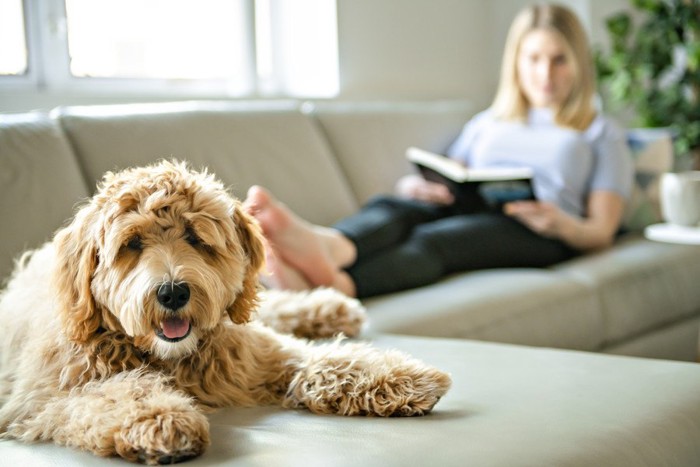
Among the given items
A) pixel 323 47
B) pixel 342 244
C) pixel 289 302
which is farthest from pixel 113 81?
pixel 289 302

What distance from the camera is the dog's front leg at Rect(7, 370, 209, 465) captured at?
1286 mm

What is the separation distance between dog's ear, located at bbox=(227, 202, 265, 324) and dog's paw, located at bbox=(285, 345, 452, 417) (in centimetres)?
16

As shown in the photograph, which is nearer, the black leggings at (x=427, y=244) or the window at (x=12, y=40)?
the black leggings at (x=427, y=244)

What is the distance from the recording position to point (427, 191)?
3.35 meters

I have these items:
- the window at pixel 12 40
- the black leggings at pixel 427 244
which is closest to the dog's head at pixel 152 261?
the black leggings at pixel 427 244

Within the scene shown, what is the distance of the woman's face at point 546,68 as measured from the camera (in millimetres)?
3584

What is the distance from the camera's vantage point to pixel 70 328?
58.4 inches

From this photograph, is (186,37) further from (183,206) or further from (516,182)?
(183,206)

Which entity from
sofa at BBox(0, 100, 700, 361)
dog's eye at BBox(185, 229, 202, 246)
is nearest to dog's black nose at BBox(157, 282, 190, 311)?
dog's eye at BBox(185, 229, 202, 246)

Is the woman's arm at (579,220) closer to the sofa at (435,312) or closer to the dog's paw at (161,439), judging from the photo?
the sofa at (435,312)

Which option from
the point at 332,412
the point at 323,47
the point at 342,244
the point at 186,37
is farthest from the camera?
the point at 323,47

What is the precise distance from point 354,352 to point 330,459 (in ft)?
1.26

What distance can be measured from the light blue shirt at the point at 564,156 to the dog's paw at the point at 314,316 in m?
1.44

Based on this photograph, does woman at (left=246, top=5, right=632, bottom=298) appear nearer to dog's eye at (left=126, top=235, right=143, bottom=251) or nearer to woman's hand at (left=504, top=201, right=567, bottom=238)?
woman's hand at (left=504, top=201, right=567, bottom=238)
